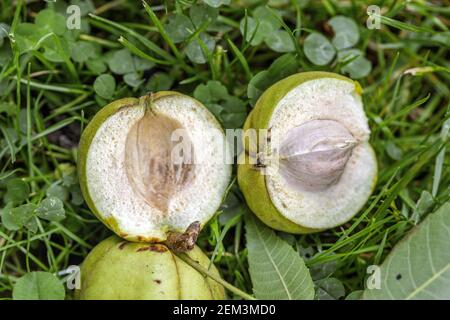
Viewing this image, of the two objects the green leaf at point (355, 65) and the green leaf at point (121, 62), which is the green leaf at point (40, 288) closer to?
the green leaf at point (121, 62)

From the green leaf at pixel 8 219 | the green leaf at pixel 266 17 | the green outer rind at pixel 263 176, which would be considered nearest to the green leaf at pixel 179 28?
the green leaf at pixel 266 17

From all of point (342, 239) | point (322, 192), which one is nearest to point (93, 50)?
point (322, 192)

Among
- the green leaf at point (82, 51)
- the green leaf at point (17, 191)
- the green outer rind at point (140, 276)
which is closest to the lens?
the green outer rind at point (140, 276)

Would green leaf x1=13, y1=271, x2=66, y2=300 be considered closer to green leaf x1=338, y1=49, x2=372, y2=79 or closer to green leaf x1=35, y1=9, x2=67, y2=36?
green leaf x1=35, y1=9, x2=67, y2=36

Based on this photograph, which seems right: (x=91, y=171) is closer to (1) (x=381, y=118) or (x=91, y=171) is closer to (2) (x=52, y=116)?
(2) (x=52, y=116)

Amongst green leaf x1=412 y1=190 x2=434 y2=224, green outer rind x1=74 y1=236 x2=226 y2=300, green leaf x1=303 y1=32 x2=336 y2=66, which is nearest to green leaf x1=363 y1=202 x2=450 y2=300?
green leaf x1=412 y1=190 x2=434 y2=224

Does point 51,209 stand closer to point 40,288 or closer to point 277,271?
point 40,288

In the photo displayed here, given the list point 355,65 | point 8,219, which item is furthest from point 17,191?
point 355,65
